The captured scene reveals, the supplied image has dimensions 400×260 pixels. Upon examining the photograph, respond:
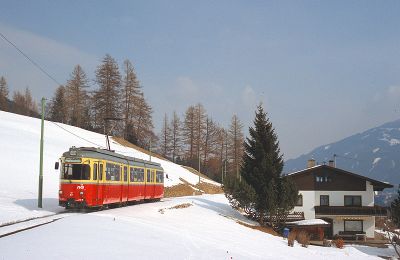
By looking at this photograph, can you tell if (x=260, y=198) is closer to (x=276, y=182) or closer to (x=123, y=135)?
(x=276, y=182)

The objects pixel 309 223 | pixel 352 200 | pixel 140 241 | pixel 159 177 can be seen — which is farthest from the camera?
pixel 352 200

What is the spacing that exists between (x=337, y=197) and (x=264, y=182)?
21.1 m

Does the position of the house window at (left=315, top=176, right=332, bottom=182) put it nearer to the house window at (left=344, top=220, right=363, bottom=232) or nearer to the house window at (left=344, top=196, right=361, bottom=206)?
the house window at (left=344, top=196, right=361, bottom=206)

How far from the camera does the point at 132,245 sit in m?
14.6

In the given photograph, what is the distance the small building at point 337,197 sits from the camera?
165 feet

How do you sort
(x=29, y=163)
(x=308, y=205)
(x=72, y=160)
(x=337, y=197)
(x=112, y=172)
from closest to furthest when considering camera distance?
(x=72, y=160), (x=112, y=172), (x=29, y=163), (x=308, y=205), (x=337, y=197)

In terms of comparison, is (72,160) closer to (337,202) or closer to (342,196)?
(337,202)

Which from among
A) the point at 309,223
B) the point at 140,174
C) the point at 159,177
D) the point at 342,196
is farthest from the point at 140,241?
the point at 342,196

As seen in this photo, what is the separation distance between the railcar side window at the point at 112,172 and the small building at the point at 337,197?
2652 centimetres

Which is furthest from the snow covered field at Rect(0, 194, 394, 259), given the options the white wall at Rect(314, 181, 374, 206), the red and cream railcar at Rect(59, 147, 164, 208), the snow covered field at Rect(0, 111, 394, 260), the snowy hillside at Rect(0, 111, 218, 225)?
the white wall at Rect(314, 181, 374, 206)

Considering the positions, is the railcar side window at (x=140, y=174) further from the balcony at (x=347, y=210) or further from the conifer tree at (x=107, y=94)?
the conifer tree at (x=107, y=94)

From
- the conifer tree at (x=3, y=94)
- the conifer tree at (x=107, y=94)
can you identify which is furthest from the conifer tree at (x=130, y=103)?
the conifer tree at (x=3, y=94)

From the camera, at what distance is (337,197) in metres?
51.9

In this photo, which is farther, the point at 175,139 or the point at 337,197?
the point at 175,139
